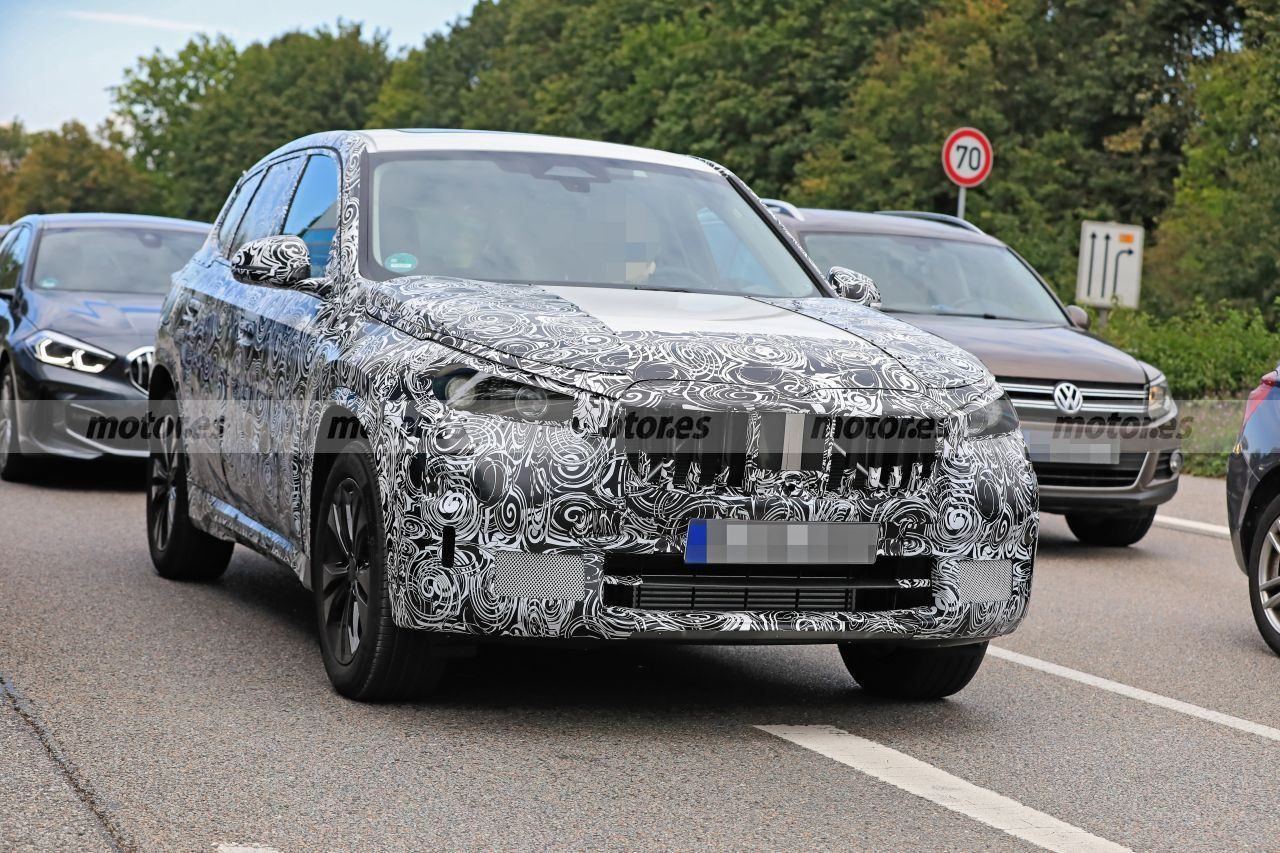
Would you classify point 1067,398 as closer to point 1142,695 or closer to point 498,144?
point 1142,695

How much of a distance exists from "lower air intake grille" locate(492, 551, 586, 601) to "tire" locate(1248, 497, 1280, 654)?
3.86m

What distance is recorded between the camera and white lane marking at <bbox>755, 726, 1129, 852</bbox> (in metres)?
4.95

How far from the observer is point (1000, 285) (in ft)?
43.0

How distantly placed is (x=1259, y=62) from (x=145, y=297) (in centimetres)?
2965

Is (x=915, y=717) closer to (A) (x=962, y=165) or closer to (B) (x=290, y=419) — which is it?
(B) (x=290, y=419)

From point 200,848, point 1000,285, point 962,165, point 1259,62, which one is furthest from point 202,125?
point 200,848

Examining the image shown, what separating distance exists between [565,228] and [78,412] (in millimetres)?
6411

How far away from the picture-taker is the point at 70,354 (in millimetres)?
12781

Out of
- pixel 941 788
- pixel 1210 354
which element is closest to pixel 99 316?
pixel 941 788

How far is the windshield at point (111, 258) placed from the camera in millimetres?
13820

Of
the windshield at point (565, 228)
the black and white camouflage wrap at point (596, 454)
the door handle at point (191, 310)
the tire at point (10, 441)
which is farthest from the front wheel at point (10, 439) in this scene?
the black and white camouflage wrap at point (596, 454)

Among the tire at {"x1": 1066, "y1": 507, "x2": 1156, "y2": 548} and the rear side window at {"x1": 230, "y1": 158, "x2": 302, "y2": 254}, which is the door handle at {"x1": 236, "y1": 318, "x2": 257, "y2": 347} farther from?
the tire at {"x1": 1066, "y1": 507, "x2": 1156, "y2": 548}

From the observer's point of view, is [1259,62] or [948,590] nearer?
[948,590]

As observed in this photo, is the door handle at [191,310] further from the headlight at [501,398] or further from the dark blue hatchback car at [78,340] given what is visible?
the dark blue hatchback car at [78,340]
